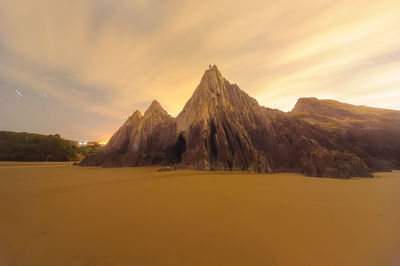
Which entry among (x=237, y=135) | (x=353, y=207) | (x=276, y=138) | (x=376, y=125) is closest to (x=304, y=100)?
(x=376, y=125)

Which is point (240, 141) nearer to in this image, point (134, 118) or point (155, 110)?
point (155, 110)

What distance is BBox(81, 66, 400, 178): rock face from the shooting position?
38.5ft

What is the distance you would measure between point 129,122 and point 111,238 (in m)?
21.8

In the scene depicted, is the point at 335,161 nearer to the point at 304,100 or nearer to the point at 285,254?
the point at 285,254

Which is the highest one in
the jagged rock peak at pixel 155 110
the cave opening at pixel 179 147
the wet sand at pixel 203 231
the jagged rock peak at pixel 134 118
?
the jagged rock peak at pixel 155 110

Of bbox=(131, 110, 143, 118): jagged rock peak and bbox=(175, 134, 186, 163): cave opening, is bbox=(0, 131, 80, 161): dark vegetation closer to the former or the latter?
bbox=(131, 110, 143, 118): jagged rock peak

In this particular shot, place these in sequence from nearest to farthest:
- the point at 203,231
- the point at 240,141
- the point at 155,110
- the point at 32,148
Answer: the point at 203,231 → the point at 240,141 → the point at 155,110 → the point at 32,148

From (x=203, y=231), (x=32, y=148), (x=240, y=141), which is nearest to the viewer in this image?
(x=203, y=231)

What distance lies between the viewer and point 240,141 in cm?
1389

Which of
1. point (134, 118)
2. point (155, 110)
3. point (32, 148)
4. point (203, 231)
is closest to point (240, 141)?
point (203, 231)

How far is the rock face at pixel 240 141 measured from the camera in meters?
11.8

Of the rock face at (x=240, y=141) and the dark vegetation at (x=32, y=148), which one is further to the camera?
the dark vegetation at (x=32, y=148)

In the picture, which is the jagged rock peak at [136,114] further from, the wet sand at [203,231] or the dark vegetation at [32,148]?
the dark vegetation at [32,148]

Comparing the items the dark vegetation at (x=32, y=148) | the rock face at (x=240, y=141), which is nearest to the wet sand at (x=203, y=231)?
the rock face at (x=240, y=141)
